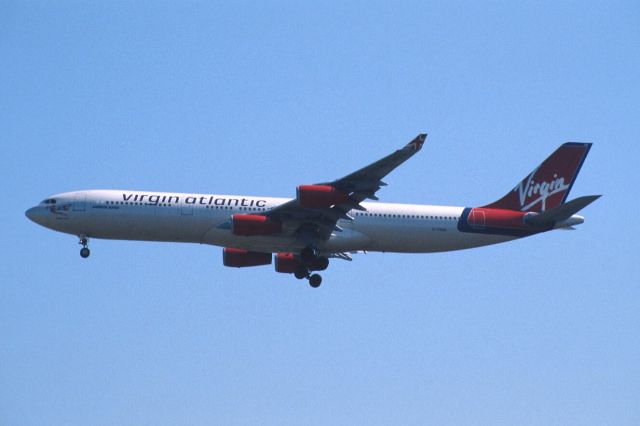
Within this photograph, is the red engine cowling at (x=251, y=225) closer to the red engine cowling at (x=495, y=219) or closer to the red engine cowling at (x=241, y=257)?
the red engine cowling at (x=241, y=257)

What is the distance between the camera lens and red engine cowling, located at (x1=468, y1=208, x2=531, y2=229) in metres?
58.9

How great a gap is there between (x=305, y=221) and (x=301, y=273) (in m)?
4.43

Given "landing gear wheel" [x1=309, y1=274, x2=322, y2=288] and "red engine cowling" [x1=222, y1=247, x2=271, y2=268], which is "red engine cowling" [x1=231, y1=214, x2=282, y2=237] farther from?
"red engine cowling" [x1=222, y1=247, x2=271, y2=268]

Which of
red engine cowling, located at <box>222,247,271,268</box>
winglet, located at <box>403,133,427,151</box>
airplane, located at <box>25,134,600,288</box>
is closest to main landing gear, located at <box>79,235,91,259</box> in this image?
airplane, located at <box>25,134,600,288</box>

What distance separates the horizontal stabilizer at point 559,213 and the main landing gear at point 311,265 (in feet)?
36.0

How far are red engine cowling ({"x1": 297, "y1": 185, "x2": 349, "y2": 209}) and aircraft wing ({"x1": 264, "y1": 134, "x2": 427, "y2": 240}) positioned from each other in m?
0.23

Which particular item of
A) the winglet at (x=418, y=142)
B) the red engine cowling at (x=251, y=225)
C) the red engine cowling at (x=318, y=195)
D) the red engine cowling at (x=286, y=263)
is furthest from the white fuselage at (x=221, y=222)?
the winglet at (x=418, y=142)

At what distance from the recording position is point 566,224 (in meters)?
58.1

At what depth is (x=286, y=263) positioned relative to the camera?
2422 inches

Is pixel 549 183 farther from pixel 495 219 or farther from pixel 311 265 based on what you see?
pixel 311 265

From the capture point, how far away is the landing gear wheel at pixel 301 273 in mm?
59812

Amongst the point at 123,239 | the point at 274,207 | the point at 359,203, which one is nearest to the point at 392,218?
the point at 359,203

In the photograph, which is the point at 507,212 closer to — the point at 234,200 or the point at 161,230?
the point at 234,200

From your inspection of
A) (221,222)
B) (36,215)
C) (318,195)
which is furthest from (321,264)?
(36,215)
